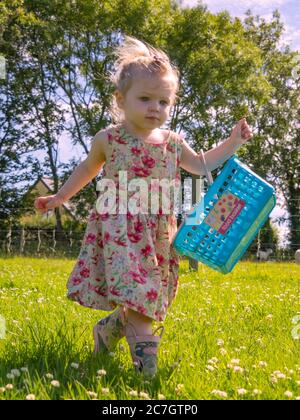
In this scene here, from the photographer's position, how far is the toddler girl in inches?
144

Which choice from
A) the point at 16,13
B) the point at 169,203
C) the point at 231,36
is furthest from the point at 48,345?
the point at 231,36

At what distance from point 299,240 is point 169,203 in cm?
2300

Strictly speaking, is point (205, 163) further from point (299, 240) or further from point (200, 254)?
point (299, 240)

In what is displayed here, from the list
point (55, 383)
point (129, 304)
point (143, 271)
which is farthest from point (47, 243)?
point (55, 383)

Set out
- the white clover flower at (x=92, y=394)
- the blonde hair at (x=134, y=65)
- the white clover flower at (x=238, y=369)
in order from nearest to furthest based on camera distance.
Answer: the white clover flower at (x=92, y=394)
the white clover flower at (x=238, y=369)
the blonde hair at (x=134, y=65)

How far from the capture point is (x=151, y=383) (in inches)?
124

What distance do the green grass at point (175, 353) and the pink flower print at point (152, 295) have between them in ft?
1.33

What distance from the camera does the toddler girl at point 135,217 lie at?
3648mm

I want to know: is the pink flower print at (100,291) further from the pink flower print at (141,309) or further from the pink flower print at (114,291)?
the pink flower print at (141,309)

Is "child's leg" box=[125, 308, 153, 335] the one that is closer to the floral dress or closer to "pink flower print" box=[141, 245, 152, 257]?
the floral dress

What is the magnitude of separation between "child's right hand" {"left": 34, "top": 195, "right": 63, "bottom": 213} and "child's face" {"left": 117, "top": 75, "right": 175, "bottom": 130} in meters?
0.78

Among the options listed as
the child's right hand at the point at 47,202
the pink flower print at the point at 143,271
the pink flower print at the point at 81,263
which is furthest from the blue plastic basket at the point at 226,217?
the child's right hand at the point at 47,202

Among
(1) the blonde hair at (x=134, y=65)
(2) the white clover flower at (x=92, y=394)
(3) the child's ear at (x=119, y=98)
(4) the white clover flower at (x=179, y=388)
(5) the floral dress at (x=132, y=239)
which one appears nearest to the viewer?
(2) the white clover flower at (x=92, y=394)

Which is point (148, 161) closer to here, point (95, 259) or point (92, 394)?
point (95, 259)
